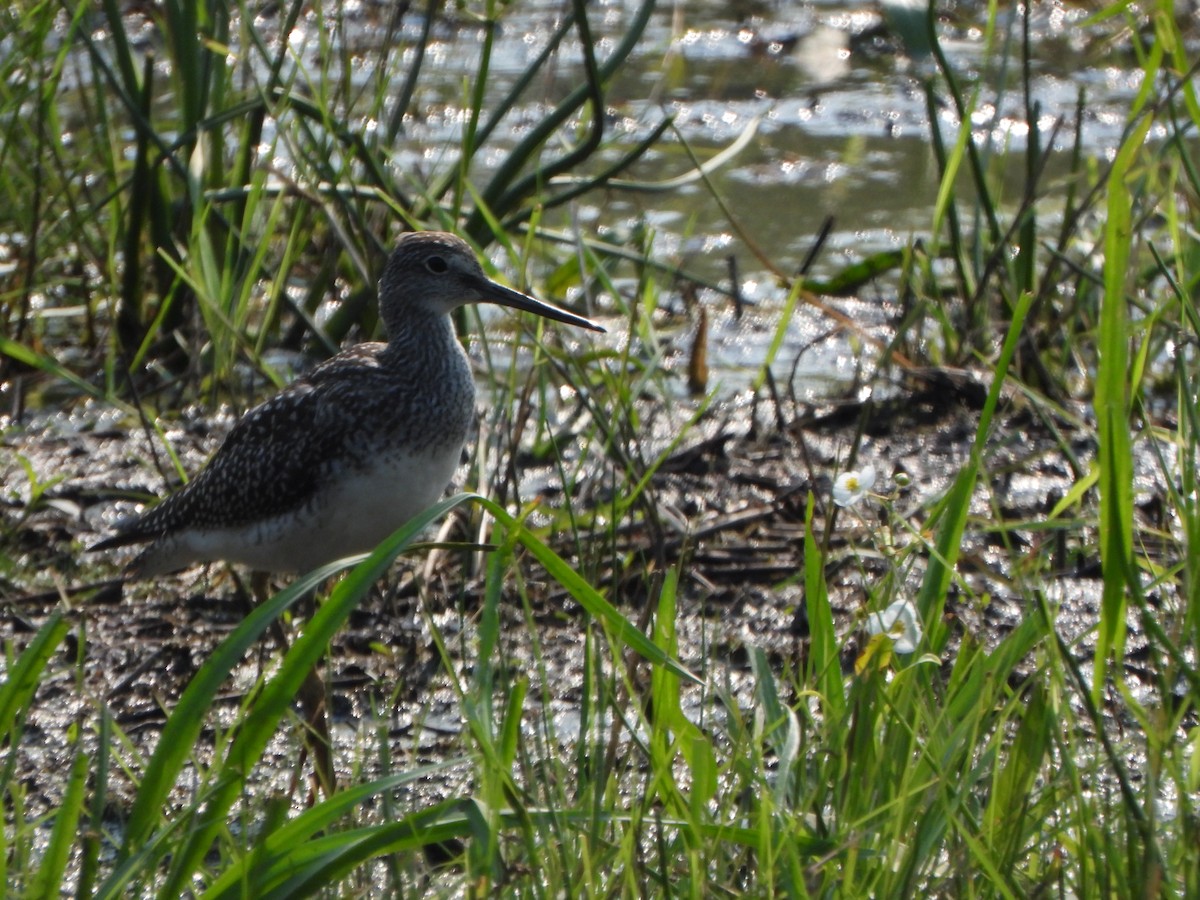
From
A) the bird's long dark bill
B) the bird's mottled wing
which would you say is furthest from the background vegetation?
the bird's mottled wing

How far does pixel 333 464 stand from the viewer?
4.88 m

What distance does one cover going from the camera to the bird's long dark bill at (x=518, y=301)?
516 cm

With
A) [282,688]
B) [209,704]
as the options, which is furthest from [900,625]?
[209,704]

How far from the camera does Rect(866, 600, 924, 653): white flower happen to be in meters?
2.88

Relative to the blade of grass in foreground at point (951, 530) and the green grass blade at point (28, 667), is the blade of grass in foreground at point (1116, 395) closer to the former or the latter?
the blade of grass in foreground at point (951, 530)

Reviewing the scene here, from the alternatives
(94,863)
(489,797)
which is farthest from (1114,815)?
(94,863)

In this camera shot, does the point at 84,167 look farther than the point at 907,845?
Yes

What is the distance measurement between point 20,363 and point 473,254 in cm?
222

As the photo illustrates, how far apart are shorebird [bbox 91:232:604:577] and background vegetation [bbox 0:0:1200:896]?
0.22 m

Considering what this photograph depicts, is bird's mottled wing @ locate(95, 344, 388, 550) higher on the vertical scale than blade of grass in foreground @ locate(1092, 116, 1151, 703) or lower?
lower

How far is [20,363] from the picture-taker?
6551mm

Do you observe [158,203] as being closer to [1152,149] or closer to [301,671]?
[301,671]

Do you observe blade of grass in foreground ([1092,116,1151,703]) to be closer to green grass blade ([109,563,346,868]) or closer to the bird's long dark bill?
green grass blade ([109,563,346,868])

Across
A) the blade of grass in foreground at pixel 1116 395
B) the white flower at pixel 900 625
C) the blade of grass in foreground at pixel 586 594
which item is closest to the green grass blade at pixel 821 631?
the white flower at pixel 900 625
